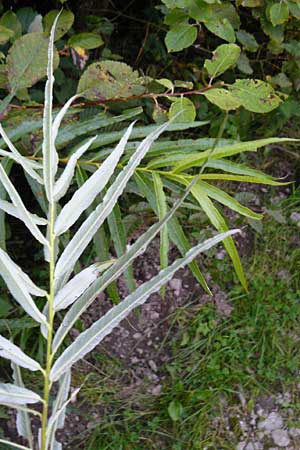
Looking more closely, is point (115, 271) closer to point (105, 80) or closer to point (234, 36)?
point (105, 80)

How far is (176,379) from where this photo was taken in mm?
1987

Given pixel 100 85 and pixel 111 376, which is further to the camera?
pixel 111 376

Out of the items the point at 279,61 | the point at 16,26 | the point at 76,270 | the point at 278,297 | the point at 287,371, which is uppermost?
the point at 16,26

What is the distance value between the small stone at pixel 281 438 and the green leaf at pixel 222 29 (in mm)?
1208

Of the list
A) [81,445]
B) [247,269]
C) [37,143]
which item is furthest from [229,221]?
[37,143]

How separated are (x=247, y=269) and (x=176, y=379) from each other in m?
0.43

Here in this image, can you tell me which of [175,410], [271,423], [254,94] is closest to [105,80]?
[254,94]

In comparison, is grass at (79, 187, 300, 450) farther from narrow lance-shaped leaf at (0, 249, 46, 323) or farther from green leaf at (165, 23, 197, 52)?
narrow lance-shaped leaf at (0, 249, 46, 323)

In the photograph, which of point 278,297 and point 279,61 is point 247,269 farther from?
point 279,61

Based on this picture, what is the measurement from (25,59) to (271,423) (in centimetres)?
134

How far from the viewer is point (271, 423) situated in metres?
1.97

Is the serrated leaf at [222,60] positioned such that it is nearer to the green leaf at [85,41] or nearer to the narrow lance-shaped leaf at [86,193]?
the green leaf at [85,41]

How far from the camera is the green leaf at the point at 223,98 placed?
1.28 meters

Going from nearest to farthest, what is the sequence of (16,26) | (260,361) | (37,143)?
(37,143) → (16,26) → (260,361)
